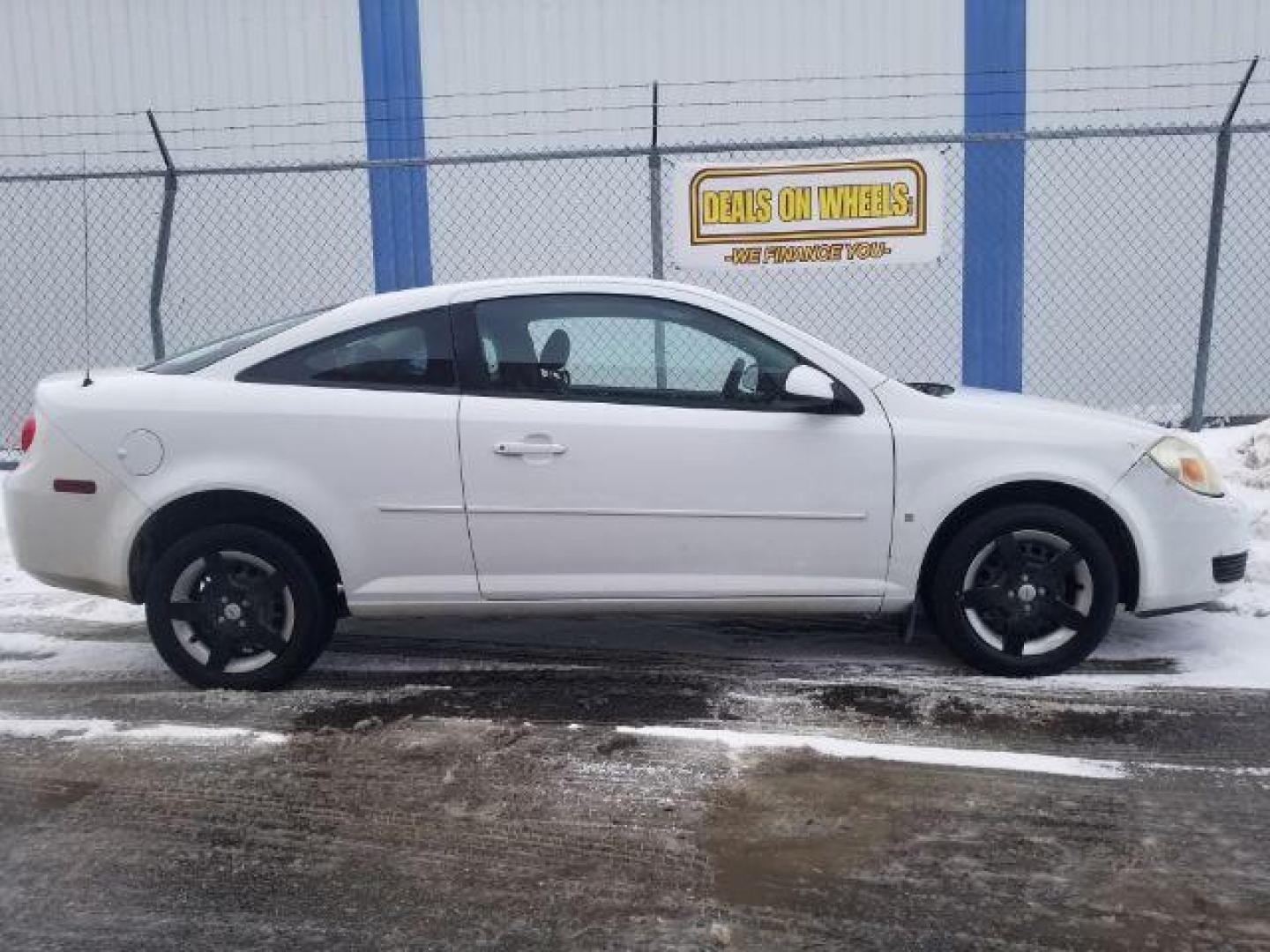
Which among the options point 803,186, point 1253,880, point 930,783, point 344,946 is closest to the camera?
point 344,946

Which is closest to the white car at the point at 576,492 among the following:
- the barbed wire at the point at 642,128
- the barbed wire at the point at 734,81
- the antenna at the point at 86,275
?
the barbed wire at the point at 642,128

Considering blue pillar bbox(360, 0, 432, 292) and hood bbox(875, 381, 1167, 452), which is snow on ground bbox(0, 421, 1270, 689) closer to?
hood bbox(875, 381, 1167, 452)

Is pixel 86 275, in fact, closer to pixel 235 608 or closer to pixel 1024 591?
pixel 235 608

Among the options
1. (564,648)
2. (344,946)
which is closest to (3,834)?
(344,946)

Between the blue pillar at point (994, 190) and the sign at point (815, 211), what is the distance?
265 cm

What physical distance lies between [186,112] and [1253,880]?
1042 centimetres

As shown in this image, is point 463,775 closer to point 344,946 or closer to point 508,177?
point 344,946

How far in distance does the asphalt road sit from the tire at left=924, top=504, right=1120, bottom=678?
14 cm

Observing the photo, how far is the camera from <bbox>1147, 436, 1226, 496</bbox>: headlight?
4652mm

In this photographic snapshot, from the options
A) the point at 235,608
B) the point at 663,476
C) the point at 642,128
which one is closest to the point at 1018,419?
the point at 663,476

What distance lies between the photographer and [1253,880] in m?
3.12

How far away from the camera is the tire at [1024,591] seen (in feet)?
15.1

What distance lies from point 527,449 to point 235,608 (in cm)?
127

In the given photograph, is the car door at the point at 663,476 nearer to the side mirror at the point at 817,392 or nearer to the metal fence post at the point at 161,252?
the side mirror at the point at 817,392
